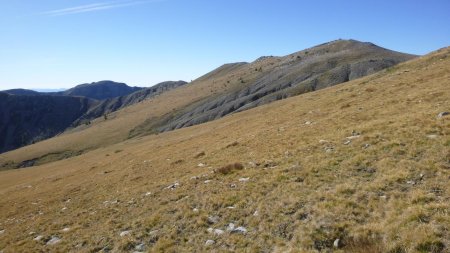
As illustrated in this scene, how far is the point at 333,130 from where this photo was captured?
24.5 m

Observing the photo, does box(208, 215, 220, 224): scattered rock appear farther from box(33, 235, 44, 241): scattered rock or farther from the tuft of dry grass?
box(33, 235, 44, 241): scattered rock

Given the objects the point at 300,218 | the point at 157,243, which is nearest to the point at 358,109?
the point at 300,218

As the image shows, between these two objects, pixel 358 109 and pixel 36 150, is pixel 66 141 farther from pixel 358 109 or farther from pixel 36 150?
pixel 358 109

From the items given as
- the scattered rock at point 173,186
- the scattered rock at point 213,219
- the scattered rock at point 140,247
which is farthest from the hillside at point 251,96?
the scattered rock at point 140,247

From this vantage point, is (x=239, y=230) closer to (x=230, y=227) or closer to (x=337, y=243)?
(x=230, y=227)

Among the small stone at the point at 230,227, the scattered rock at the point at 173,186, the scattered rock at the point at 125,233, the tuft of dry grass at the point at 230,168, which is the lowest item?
the scattered rock at the point at 125,233

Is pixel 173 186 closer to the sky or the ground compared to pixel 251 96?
closer to the ground

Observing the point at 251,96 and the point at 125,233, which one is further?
the point at 251,96

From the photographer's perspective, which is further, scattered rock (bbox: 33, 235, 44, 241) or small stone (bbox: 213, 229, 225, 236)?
scattered rock (bbox: 33, 235, 44, 241)

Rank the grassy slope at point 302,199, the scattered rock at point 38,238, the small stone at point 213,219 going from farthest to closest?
the scattered rock at point 38,238, the small stone at point 213,219, the grassy slope at point 302,199

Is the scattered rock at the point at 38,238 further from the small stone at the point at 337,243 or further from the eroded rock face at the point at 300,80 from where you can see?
the eroded rock face at the point at 300,80

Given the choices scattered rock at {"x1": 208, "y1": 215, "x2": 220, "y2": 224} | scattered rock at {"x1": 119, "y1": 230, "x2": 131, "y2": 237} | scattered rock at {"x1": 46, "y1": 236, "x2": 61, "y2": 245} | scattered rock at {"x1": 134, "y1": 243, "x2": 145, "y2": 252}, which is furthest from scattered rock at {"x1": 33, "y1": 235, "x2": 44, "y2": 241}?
scattered rock at {"x1": 208, "y1": 215, "x2": 220, "y2": 224}

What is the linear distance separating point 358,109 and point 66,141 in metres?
125

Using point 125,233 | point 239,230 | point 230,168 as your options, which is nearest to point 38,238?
point 125,233
